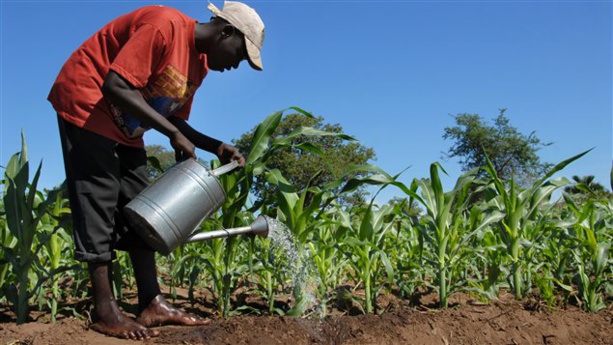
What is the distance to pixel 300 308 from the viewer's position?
8.38 feet

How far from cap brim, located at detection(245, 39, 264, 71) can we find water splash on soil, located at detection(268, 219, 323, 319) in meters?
0.74

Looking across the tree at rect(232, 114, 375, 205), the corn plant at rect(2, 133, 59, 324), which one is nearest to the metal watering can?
the corn plant at rect(2, 133, 59, 324)

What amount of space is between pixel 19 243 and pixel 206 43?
1.31 metres

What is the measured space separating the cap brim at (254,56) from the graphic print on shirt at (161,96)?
0.32 m

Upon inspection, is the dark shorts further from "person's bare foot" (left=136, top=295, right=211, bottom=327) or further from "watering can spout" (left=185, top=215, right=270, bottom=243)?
"watering can spout" (left=185, top=215, right=270, bottom=243)

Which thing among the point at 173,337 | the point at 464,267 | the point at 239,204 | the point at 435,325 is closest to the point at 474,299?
the point at 464,267

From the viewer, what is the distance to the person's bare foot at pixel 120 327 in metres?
2.24

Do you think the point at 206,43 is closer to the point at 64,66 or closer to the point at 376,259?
the point at 64,66

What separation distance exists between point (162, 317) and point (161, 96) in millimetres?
1029

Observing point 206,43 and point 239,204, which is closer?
point 206,43

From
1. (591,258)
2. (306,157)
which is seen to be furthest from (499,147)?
(591,258)

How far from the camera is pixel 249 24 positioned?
2.22 meters

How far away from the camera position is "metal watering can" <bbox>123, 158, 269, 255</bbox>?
2068mm

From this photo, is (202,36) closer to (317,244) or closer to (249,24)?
(249,24)
